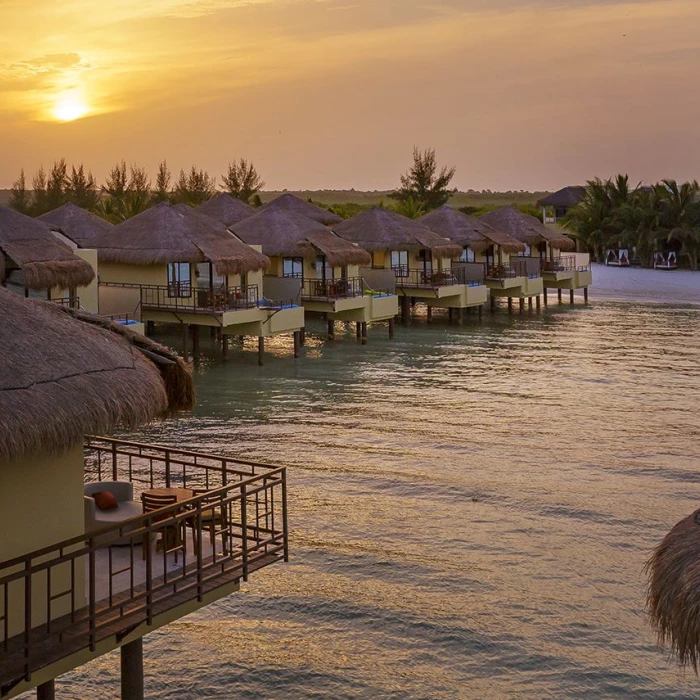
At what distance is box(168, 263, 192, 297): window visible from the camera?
1398 inches

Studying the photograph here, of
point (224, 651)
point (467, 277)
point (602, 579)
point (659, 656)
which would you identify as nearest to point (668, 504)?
point (602, 579)

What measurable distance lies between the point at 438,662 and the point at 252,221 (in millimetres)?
31444

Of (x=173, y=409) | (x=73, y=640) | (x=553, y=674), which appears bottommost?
(x=553, y=674)

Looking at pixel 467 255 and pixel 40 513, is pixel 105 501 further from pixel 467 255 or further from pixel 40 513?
pixel 467 255

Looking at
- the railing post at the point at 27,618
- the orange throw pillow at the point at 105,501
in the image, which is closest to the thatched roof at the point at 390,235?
the orange throw pillow at the point at 105,501

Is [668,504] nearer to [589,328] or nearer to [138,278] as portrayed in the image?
[138,278]

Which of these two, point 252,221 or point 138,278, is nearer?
point 138,278

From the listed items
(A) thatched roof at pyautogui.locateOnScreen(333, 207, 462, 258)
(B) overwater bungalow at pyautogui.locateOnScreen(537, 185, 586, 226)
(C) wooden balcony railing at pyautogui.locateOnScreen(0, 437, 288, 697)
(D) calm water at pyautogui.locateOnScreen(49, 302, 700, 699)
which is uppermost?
(B) overwater bungalow at pyautogui.locateOnScreen(537, 185, 586, 226)

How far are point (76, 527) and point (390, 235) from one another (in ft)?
123

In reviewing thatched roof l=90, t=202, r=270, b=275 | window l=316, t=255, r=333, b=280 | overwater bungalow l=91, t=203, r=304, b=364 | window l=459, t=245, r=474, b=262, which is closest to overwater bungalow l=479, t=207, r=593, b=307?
window l=459, t=245, r=474, b=262

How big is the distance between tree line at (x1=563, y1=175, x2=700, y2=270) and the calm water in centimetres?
3547

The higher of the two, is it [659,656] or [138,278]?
[138,278]

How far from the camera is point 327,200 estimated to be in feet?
586

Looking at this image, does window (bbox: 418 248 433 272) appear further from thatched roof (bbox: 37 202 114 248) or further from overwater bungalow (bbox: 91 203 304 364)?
thatched roof (bbox: 37 202 114 248)
